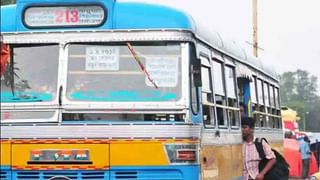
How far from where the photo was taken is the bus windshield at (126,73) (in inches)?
347

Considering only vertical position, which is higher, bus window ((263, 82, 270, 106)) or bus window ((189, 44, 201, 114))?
bus window ((263, 82, 270, 106))

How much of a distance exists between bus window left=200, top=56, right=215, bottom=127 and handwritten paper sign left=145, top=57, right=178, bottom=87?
74 centimetres

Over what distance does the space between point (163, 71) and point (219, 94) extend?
188 centimetres

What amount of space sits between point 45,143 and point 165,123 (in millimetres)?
1304

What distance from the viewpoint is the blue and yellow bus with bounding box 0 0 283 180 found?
8750mm

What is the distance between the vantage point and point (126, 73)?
349 inches

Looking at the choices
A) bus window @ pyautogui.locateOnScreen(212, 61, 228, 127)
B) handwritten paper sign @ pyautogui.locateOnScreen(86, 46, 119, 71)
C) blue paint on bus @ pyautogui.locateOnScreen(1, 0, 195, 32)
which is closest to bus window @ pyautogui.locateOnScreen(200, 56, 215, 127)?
bus window @ pyautogui.locateOnScreen(212, 61, 228, 127)

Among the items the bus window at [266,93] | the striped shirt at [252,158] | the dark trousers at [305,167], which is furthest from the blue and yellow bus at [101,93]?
the dark trousers at [305,167]

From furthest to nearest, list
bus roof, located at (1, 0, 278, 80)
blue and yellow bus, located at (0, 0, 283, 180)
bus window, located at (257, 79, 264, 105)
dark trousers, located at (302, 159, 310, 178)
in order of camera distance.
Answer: dark trousers, located at (302, 159, 310, 178) < bus window, located at (257, 79, 264, 105) < bus roof, located at (1, 0, 278, 80) < blue and yellow bus, located at (0, 0, 283, 180)

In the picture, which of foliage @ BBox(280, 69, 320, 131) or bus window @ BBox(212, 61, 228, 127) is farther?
foliage @ BBox(280, 69, 320, 131)

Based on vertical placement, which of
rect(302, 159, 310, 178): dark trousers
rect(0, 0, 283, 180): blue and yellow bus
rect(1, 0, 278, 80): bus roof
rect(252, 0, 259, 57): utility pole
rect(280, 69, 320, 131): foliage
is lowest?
rect(302, 159, 310, 178): dark trousers

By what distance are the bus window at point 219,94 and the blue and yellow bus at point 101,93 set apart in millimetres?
1077

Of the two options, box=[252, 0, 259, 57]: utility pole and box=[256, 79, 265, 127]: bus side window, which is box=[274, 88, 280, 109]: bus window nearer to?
box=[256, 79, 265, 127]: bus side window

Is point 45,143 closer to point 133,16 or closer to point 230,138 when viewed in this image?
point 133,16
